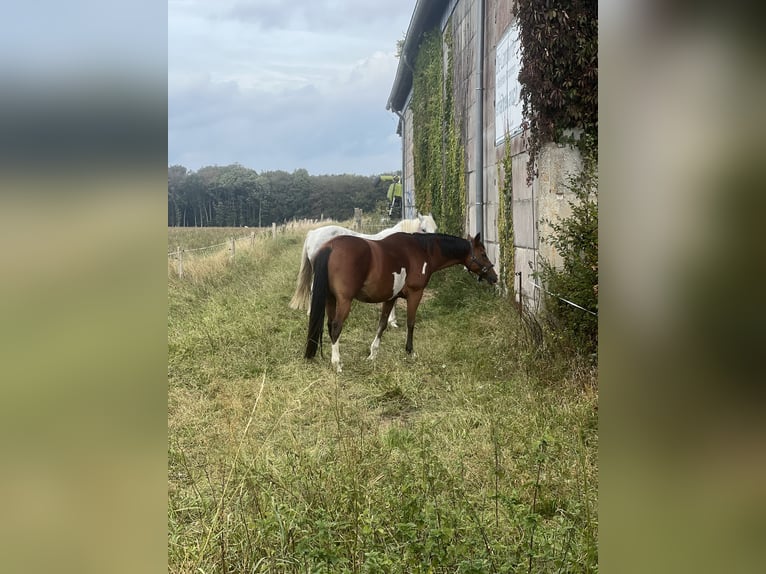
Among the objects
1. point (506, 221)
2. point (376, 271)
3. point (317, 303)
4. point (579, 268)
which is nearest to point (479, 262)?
point (506, 221)

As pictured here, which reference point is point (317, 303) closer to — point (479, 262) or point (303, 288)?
point (303, 288)

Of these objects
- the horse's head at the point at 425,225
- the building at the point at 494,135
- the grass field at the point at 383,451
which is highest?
the building at the point at 494,135

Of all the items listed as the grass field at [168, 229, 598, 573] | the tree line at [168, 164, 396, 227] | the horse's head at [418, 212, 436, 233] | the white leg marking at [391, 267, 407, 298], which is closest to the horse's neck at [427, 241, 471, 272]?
the white leg marking at [391, 267, 407, 298]

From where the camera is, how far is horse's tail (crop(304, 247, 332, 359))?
229 inches

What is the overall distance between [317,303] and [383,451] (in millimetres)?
2702


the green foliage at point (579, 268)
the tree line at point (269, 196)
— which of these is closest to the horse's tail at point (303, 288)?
the green foliage at point (579, 268)

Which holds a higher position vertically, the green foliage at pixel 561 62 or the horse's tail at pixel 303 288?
the green foliage at pixel 561 62

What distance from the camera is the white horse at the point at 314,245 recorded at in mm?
6793

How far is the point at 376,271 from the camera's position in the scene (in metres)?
6.34
